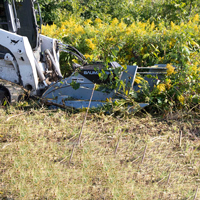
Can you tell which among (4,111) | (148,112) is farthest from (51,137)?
(148,112)

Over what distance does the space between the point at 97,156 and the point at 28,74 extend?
2.44 metres

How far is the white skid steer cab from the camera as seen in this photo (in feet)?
15.7

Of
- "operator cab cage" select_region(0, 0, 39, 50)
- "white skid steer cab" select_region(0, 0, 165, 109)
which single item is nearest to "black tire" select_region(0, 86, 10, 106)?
"white skid steer cab" select_region(0, 0, 165, 109)

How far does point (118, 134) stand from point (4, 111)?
218cm

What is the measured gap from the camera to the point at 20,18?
5504mm

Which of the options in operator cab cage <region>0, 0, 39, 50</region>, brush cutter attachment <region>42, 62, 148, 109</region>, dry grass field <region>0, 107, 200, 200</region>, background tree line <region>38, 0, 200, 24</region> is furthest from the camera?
background tree line <region>38, 0, 200, 24</region>

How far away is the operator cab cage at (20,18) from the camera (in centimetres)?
495

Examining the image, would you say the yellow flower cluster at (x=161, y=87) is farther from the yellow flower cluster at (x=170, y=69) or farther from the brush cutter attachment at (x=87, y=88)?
the brush cutter attachment at (x=87, y=88)

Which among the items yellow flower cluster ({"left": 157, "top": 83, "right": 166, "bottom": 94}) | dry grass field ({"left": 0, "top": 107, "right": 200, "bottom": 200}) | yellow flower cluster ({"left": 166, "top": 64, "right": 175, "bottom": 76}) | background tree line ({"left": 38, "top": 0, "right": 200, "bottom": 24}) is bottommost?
dry grass field ({"left": 0, "top": 107, "right": 200, "bottom": 200})

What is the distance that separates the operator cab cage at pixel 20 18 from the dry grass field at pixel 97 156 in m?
1.67

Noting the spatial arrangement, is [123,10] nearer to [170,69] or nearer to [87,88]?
[170,69]

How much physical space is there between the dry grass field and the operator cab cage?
1672 mm

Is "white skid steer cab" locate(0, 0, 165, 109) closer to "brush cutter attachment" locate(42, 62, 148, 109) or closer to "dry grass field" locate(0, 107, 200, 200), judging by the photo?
"brush cutter attachment" locate(42, 62, 148, 109)

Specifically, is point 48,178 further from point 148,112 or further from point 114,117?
point 148,112
